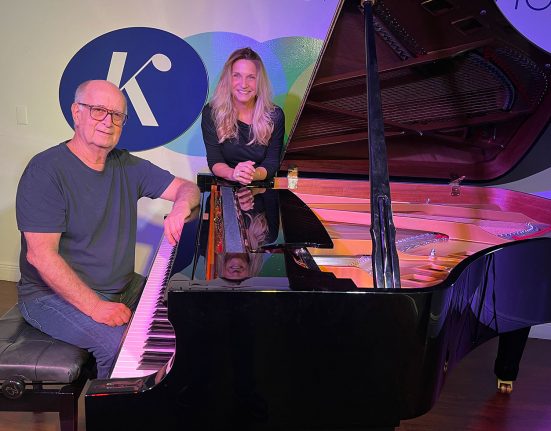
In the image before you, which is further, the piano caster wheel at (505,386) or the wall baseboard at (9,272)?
the wall baseboard at (9,272)

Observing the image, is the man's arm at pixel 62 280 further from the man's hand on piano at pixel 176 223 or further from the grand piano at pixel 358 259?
the man's hand on piano at pixel 176 223

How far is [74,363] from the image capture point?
1.79 metres

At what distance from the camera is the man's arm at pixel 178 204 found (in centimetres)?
233

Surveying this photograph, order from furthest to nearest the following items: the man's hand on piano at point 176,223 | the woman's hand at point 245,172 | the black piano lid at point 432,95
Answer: the woman's hand at point 245,172, the black piano lid at point 432,95, the man's hand on piano at point 176,223

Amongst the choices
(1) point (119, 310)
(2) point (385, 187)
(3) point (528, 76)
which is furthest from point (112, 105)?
(3) point (528, 76)

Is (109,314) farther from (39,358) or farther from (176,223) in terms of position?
(176,223)

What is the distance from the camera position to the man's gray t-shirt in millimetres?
1958

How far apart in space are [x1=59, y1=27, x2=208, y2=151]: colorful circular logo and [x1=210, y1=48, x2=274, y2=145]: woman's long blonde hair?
3.38 feet

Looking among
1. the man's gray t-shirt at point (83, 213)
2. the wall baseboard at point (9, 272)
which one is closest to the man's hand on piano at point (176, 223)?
the man's gray t-shirt at point (83, 213)

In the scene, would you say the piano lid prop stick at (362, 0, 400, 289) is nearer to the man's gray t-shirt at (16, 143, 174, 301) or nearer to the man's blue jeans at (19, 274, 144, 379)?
the man's blue jeans at (19, 274, 144, 379)

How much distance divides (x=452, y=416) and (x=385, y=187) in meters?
1.56

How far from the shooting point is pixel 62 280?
75.9 inches

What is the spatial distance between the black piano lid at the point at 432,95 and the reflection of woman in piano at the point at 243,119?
0.19 metres

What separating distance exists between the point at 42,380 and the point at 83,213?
65 centimetres
